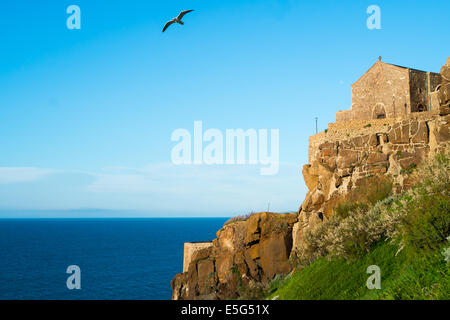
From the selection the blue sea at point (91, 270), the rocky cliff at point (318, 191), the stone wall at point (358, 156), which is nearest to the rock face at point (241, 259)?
the rocky cliff at point (318, 191)

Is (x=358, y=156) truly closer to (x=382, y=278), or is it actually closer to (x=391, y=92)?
(x=391, y=92)

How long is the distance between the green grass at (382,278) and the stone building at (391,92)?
70.7 feet

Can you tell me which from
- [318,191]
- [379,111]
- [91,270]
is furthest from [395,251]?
[91,270]

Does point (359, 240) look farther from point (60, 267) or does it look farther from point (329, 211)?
point (60, 267)

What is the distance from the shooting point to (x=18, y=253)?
113938 millimetres

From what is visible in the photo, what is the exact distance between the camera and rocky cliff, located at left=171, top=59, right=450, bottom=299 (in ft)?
82.5

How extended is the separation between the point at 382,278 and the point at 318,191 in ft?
51.2

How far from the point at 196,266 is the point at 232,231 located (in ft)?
15.7

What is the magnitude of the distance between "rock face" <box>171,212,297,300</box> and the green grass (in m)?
9.81

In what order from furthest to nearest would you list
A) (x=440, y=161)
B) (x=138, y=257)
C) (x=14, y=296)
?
1. (x=138, y=257)
2. (x=14, y=296)
3. (x=440, y=161)

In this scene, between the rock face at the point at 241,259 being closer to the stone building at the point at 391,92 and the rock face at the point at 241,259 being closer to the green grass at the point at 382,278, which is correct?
the green grass at the point at 382,278

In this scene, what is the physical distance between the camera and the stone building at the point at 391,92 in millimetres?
34062

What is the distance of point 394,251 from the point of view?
1460 centimetres
